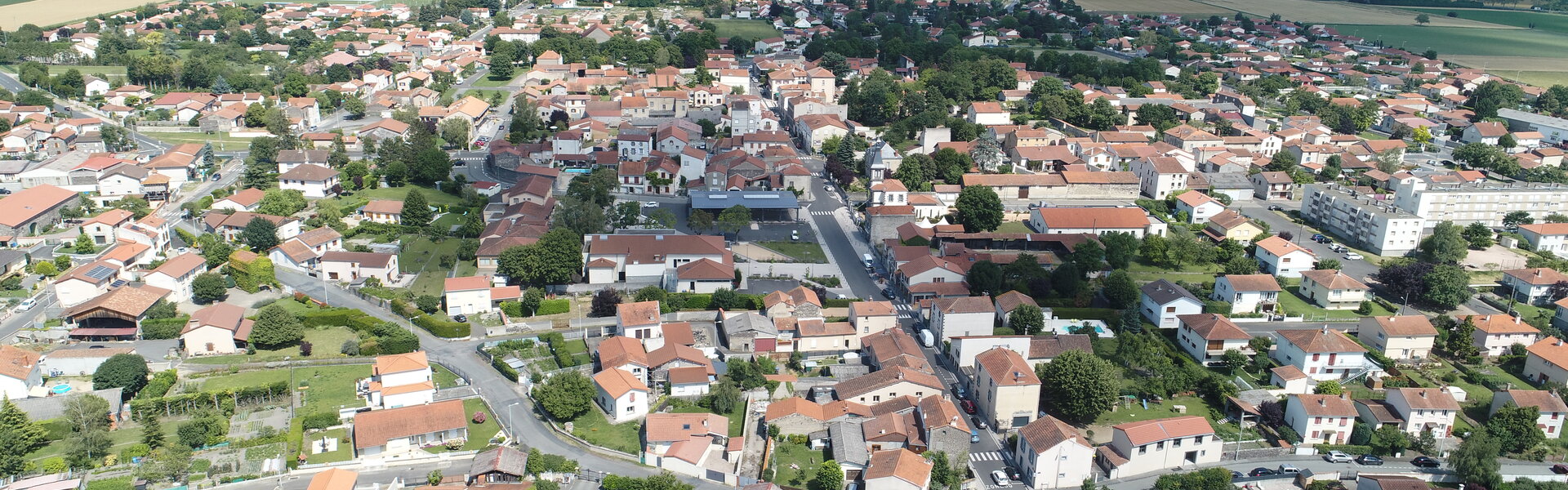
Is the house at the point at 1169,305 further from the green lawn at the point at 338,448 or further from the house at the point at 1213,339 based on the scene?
the green lawn at the point at 338,448

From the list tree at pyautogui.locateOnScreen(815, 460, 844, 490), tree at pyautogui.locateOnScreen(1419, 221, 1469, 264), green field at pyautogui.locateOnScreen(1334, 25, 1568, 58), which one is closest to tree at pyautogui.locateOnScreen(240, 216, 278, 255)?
tree at pyautogui.locateOnScreen(815, 460, 844, 490)

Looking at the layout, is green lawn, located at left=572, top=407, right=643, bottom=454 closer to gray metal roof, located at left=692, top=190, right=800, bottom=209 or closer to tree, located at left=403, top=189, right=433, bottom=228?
gray metal roof, located at left=692, top=190, right=800, bottom=209

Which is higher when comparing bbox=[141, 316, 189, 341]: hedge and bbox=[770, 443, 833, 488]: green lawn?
bbox=[141, 316, 189, 341]: hedge

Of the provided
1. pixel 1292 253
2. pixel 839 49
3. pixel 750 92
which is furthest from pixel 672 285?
pixel 839 49

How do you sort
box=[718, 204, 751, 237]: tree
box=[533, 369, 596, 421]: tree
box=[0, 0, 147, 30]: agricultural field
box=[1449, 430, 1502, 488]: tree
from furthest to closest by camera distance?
box=[0, 0, 147, 30]: agricultural field, box=[718, 204, 751, 237]: tree, box=[533, 369, 596, 421]: tree, box=[1449, 430, 1502, 488]: tree

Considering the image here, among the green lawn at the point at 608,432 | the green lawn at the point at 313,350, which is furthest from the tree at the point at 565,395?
the green lawn at the point at 313,350
